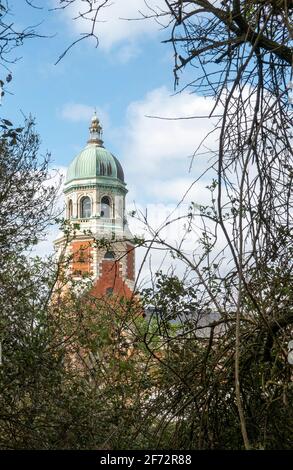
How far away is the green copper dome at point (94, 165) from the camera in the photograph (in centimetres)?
2950

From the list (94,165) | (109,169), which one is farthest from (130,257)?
(109,169)

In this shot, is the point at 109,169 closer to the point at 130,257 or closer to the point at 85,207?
the point at 85,207

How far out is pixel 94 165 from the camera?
97.6ft

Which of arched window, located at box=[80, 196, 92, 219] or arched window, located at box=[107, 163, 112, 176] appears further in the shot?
arched window, located at box=[107, 163, 112, 176]

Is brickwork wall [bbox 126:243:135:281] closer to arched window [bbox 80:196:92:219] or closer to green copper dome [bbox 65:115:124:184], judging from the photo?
arched window [bbox 80:196:92:219]

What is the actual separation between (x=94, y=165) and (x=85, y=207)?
1.88 metres

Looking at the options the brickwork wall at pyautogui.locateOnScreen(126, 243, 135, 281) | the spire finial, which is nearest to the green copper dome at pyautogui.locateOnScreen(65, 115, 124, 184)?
the spire finial

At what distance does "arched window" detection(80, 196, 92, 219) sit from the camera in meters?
29.0

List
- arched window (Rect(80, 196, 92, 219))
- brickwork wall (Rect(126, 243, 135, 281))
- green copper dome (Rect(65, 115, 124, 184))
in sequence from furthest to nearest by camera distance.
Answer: green copper dome (Rect(65, 115, 124, 184)) < arched window (Rect(80, 196, 92, 219)) < brickwork wall (Rect(126, 243, 135, 281))

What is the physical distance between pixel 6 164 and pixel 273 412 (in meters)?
3.46

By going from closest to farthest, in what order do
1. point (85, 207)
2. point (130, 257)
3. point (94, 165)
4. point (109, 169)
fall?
point (130, 257), point (85, 207), point (94, 165), point (109, 169)

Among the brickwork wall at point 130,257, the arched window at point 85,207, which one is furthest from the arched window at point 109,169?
the brickwork wall at point 130,257

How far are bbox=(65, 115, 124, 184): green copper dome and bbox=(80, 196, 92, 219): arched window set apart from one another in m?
0.96
